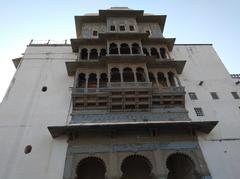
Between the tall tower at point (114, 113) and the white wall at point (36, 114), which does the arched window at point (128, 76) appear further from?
the white wall at point (36, 114)

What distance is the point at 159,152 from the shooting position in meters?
12.9

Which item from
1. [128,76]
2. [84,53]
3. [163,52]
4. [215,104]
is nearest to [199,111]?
[215,104]

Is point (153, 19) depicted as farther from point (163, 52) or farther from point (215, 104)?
point (215, 104)

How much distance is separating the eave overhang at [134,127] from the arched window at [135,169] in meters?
2.09

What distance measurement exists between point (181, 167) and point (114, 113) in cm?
536

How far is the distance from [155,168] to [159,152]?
101cm

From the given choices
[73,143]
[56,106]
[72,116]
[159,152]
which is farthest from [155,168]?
[56,106]

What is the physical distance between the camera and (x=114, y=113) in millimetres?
14906

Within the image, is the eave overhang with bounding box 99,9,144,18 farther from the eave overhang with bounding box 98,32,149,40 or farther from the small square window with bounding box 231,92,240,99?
the small square window with bounding box 231,92,240,99

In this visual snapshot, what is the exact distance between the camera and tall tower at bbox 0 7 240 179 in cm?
1273

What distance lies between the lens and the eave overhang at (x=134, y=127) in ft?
42.3

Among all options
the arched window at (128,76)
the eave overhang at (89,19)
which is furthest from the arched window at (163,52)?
the eave overhang at (89,19)

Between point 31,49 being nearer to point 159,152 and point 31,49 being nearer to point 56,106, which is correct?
point 56,106

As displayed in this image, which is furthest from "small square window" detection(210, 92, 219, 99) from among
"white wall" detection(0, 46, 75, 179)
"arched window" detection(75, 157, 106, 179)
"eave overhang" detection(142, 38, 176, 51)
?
"white wall" detection(0, 46, 75, 179)
